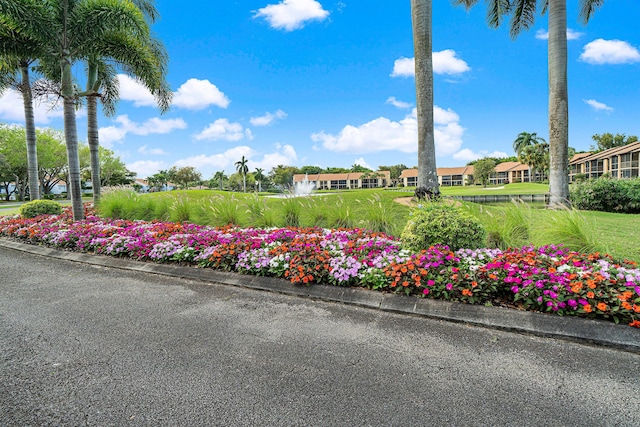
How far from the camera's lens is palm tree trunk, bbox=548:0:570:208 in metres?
10.2

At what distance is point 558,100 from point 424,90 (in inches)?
199

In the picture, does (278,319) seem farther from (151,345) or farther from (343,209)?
(343,209)

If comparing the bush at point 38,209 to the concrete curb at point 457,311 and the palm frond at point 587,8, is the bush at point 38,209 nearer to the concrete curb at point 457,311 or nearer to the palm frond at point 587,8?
the concrete curb at point 457,311

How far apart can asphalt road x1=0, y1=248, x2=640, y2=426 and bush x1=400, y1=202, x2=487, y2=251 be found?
1548 millimetres

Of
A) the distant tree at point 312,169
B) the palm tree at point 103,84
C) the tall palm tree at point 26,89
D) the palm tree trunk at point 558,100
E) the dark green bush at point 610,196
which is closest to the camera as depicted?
the palm tree trunk at point 558,100

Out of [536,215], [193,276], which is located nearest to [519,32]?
[536,215]

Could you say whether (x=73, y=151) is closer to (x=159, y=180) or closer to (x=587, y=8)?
(x=587, y=8)

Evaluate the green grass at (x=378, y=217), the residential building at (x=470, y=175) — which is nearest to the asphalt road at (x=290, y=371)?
the green grass at (x=378, y=217)

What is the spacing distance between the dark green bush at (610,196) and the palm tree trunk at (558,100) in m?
4.70

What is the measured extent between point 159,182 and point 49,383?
98640 mm

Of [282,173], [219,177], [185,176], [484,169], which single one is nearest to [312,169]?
[282,173]

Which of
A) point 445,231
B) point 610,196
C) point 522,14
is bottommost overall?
point 445,231

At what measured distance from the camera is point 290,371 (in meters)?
2.53

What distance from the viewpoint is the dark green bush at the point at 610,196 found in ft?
44.3
